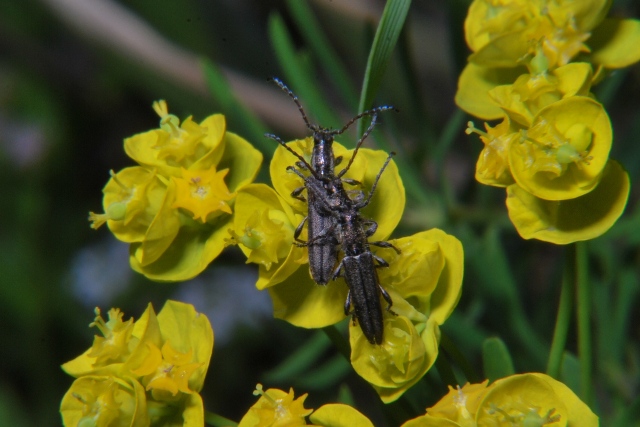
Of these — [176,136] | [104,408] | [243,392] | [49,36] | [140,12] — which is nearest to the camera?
[104,408]

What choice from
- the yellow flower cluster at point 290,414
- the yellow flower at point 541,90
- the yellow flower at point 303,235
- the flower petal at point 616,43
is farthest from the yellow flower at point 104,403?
the flower petal at point 616,43

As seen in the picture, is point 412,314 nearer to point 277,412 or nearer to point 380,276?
point 380,276

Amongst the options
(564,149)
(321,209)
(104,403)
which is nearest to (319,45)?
(321,209)

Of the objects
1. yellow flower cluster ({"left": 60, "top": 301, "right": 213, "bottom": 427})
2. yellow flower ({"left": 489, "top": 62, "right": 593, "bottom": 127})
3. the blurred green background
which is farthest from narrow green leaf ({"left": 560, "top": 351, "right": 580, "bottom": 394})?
yellow flower cluster ({"left": 60, "top": 301, "right": 213, "bottom": 427})

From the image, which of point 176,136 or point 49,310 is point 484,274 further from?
point 49,310

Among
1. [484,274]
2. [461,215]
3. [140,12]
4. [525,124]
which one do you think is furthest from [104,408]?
[140,12]

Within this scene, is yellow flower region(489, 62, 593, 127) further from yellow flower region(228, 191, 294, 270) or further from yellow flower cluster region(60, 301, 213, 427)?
yellow flower cluster region(60, 301, 213, 427)
